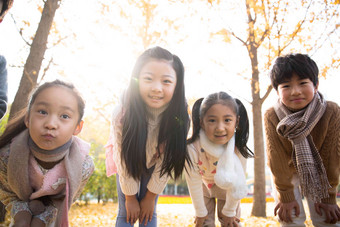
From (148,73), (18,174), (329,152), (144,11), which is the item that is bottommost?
(18,174)

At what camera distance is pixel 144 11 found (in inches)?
215

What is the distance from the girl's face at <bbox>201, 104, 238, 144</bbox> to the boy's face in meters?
0.51

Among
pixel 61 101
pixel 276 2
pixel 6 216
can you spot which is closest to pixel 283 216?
pixel 61 101

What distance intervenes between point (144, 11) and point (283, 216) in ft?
14.9

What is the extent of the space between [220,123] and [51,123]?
Answer: 1.31 meters

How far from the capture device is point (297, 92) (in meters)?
2.32

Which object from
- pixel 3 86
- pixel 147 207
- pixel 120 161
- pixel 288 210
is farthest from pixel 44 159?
pixel 288 210

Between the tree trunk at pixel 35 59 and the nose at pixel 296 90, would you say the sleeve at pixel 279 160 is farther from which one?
the tree trunk at pixel 35 59

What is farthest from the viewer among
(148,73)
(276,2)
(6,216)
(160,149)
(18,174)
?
(276,2)

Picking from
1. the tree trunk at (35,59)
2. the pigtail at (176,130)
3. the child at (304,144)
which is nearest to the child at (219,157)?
the pigtail at (176,130)

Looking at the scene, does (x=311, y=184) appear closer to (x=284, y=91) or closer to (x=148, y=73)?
(x=284, y=91)

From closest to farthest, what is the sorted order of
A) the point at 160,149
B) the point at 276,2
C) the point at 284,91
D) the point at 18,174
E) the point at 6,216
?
the point at 18,174 < the point at 160,149 < the point at 284,91 < the point at 6,216 < the point at 276,2

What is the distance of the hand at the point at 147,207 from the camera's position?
213 centimetres

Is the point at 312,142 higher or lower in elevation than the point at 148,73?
lower
